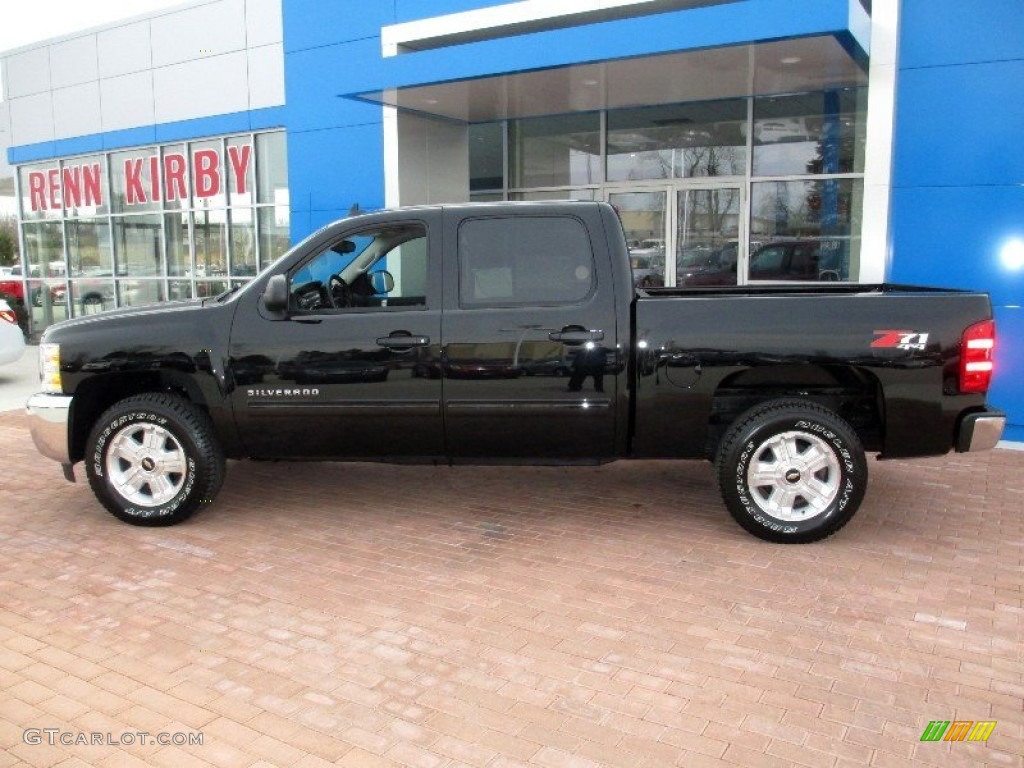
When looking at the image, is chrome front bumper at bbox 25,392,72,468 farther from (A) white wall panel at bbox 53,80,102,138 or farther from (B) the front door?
(A) white wall panel at bbox 53,80,102,138

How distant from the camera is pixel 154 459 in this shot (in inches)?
222

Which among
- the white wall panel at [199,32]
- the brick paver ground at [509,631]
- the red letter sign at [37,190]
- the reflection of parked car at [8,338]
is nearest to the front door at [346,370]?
the brick paver ground at [509,631]

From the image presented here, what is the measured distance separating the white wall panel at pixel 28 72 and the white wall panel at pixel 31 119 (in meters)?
0.13

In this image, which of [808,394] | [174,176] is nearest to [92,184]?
[174,176]

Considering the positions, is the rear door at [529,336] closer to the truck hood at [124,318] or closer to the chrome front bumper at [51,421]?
the truck hood at [124,318]

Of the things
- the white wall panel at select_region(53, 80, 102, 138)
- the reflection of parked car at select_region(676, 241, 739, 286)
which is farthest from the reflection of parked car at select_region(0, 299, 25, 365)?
the reflection of parked car at select_region(676, 241, 739, 286)

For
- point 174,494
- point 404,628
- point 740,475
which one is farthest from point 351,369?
point 740,475

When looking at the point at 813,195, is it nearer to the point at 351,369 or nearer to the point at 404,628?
the point at 351,369

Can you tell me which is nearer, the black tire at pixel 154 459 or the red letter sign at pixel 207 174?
the black tire at pixel 154 459

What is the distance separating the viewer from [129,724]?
3.37 metres

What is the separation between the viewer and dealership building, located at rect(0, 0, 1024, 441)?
8.10 meters

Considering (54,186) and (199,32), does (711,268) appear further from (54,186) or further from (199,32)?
(54,186)

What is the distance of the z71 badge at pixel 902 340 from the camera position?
5.01 meters

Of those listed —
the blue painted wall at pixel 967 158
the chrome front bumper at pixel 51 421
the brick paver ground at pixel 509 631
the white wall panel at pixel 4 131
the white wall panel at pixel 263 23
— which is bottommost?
Result: the brick paver ground at pixel 509 631
